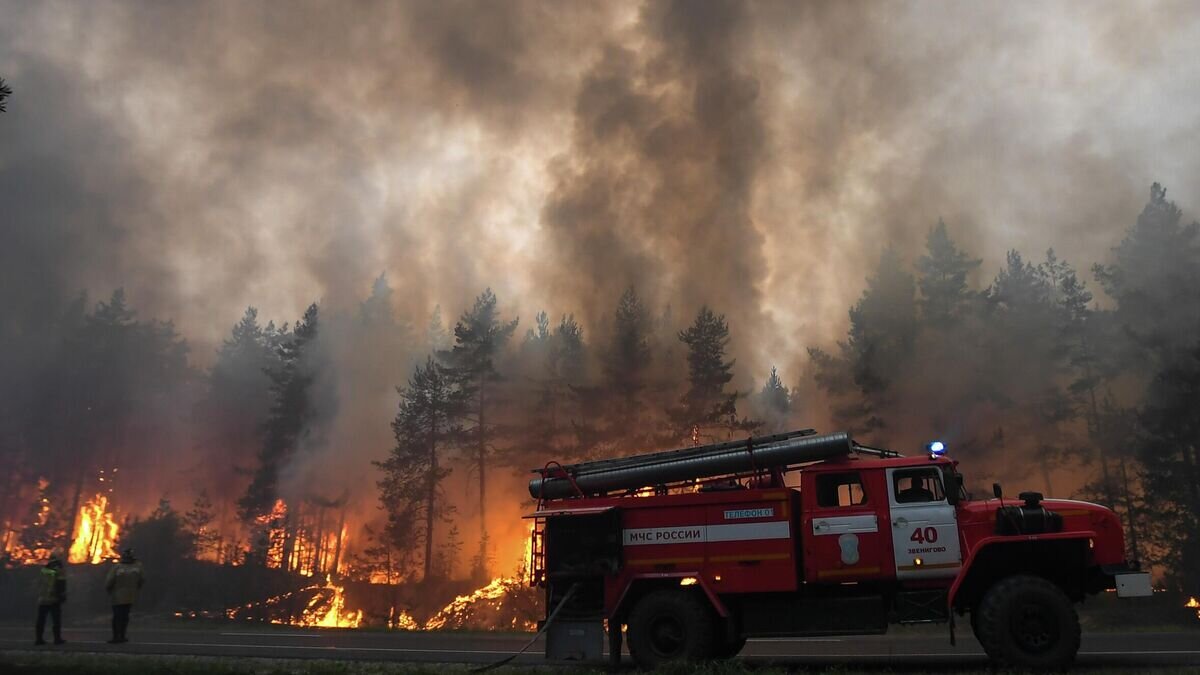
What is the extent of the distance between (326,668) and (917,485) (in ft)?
33.3

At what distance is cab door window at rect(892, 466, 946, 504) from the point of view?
39.3ft

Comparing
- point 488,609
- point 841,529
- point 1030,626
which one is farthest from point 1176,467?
point 488,609

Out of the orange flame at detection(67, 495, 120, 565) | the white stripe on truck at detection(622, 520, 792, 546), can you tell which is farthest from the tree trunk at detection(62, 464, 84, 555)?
the white stripe on truck at detection(622, 520, 792, 546)

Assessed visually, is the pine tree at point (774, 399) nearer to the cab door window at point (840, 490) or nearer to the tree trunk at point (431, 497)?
the tree trunk at point (431, 497)

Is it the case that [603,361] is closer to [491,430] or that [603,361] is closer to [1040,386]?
[491,430]

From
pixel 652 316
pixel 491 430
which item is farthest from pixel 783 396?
pixel 491 430

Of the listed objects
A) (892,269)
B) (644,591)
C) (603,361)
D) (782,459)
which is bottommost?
(644,591)

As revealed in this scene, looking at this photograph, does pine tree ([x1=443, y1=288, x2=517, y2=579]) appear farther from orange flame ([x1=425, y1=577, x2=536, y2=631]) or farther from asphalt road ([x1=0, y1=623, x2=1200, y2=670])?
asphalt road ([x1=0, y1=623, x2=1200, y2=670])

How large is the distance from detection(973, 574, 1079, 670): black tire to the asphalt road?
3.51 feet

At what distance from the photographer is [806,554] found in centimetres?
1209

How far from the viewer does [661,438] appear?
4106 centimetres

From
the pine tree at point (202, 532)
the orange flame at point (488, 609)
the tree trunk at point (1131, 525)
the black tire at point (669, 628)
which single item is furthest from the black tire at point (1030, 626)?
the pine tree at point (202, 532)

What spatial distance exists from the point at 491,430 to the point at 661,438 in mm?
10601

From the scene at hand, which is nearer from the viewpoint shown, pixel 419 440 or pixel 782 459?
pixel 782 459
